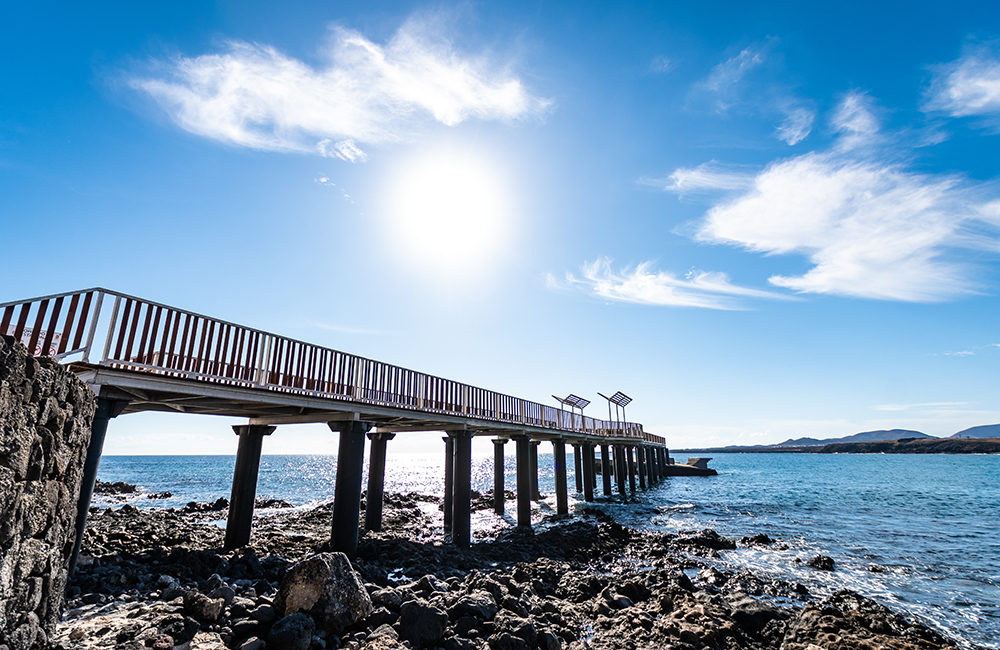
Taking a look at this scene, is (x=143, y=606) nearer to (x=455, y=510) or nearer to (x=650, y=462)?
(x=455, y=510)

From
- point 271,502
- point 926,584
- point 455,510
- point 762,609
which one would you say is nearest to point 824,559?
point 926,584

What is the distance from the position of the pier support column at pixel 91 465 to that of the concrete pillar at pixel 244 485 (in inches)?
202

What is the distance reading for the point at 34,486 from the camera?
4594mm

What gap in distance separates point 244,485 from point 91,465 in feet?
21.2

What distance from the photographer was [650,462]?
163 ft

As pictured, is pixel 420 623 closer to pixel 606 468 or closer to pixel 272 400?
pixel 272 400

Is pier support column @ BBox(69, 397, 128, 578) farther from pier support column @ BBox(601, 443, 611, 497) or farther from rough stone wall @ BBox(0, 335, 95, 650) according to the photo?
pier support column @ BBox(601, 443, 611, 497)

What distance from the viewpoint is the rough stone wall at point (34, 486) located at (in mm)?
4047

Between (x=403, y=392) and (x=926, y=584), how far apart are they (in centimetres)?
1743

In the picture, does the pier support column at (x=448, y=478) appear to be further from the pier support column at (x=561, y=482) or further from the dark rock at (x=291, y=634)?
the dark rock at (x=291, y=634)

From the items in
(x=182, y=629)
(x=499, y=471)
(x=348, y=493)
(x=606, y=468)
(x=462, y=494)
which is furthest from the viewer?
(x=606, y=468)

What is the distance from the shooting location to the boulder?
21.8ft

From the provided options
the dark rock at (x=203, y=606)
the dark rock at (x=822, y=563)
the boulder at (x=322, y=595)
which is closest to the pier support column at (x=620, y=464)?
the dark rock at (x=822, y=563)

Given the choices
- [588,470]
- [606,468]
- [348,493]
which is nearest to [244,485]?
[348,493]
